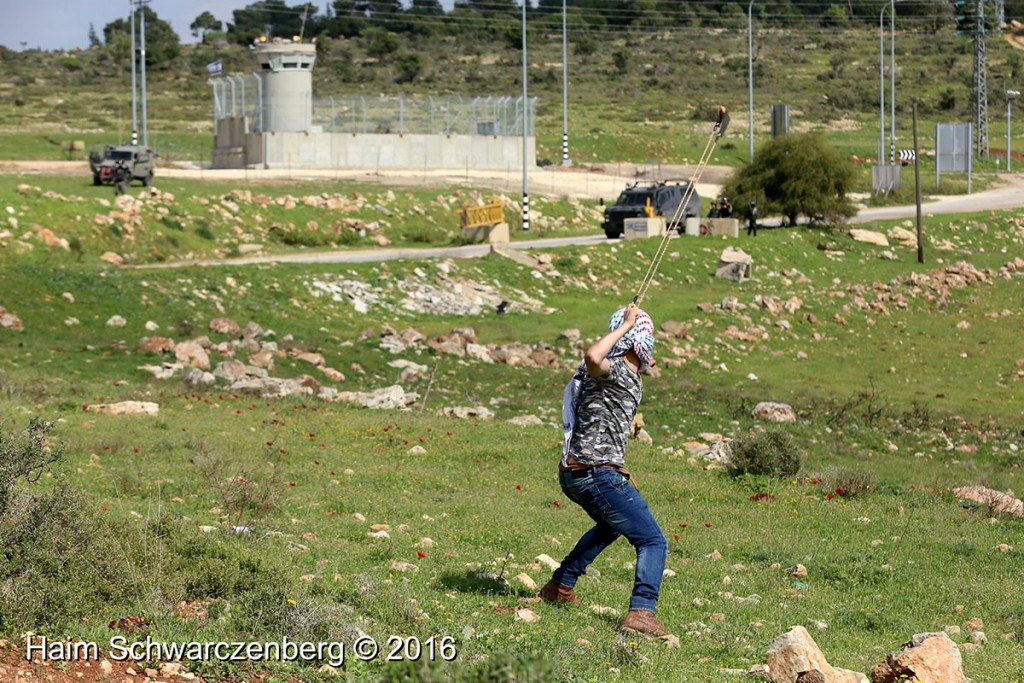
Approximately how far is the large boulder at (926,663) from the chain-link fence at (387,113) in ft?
171

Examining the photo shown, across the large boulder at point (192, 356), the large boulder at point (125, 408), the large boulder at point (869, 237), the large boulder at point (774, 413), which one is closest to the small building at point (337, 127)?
the large boulder at point (869, 237)

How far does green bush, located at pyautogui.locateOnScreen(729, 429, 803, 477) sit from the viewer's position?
1499 centimetres

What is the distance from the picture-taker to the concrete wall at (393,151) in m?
57.5

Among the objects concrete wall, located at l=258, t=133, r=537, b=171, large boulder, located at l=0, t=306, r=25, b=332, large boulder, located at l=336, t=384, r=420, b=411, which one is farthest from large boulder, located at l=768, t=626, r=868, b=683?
concrete wall, located at l=258, t=133, r=537, b=171

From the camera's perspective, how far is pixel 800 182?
47.6 m

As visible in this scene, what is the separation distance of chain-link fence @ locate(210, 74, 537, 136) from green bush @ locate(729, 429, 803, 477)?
43741mm

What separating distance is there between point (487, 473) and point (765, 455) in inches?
128

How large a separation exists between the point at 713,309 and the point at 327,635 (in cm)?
2590

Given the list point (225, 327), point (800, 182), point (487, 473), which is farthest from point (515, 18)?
point (487, 473)

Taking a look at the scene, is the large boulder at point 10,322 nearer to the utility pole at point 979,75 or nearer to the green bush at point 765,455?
the green bush at point 765,455

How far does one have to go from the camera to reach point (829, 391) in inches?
1016

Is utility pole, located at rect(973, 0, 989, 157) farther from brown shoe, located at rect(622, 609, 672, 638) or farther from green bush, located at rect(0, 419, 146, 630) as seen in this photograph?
green bush, located at rect(0, 419, 146, 630)

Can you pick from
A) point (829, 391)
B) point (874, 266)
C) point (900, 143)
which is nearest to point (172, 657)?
point (829, 391)

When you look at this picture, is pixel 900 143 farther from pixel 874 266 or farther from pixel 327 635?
pixel 327 635
